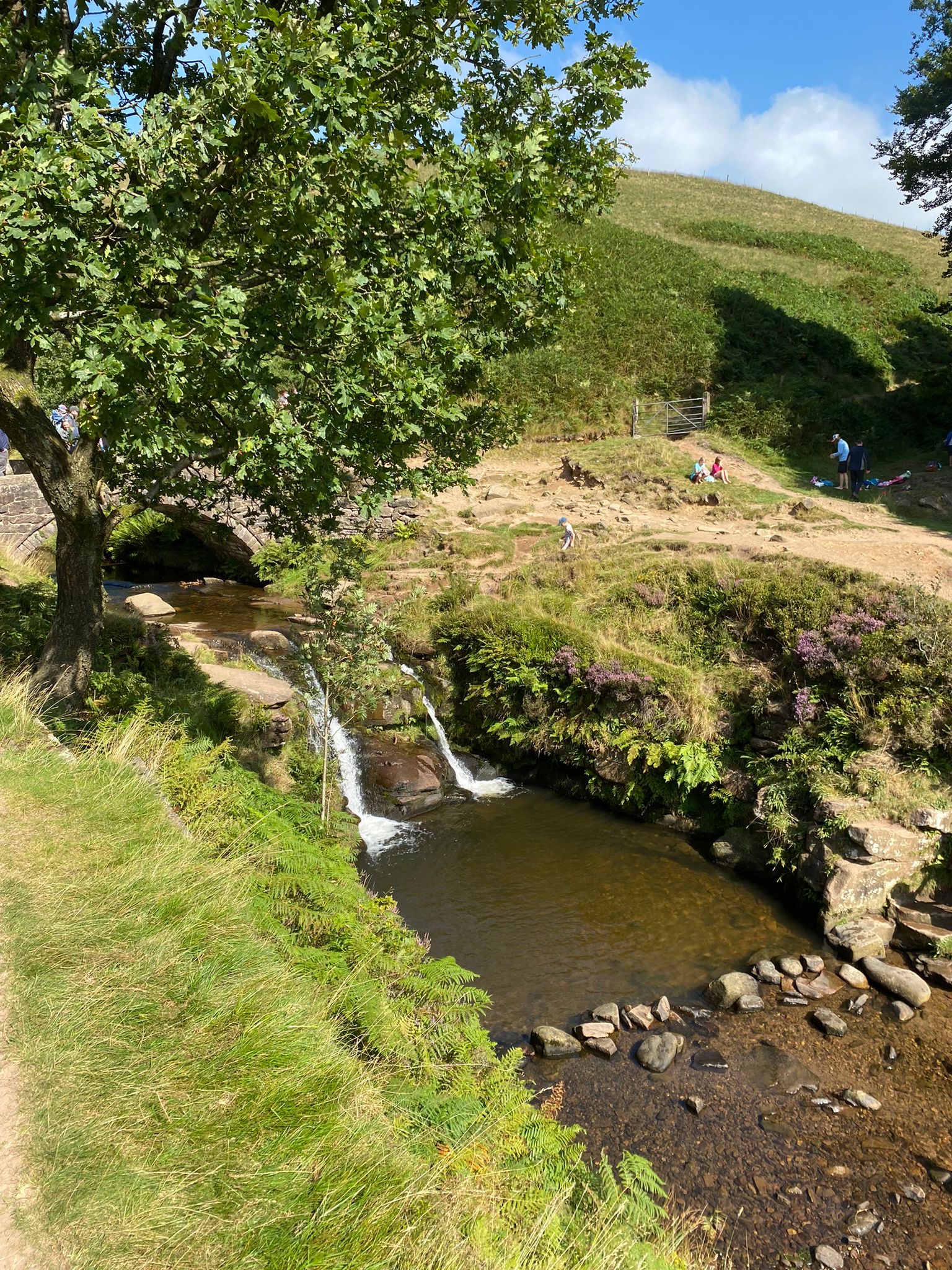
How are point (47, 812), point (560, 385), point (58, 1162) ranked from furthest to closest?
point (560, 385), point (47, 812), point (58, 1162)

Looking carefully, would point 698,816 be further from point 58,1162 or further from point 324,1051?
point 58,1162

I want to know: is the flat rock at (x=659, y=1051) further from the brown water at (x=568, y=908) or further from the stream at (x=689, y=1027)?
the brown water at (x=568, y=908)

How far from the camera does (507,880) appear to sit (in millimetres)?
12078

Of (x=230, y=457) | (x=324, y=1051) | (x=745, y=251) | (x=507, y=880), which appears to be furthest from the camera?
(x=745, y=251)

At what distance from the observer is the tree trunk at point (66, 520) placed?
28.0ft

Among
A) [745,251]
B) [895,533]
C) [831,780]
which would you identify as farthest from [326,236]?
[745,251]

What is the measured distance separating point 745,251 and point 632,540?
30.7 meters

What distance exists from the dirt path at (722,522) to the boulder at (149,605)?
25.7ft

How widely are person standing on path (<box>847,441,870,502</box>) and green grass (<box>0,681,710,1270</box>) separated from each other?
19955mm

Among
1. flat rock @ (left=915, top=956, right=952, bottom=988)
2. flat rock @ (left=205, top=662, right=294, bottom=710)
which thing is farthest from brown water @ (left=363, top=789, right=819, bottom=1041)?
flat rock @ (left=205, top=662, right=294, bottom=710)

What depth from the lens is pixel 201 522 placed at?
21.5m

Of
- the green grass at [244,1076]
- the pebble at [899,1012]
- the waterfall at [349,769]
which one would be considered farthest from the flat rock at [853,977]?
the waterfall at [349,769]

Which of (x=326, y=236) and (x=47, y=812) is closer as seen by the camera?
(x=47, y=812)

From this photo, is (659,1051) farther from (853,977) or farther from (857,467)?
(857,467)
